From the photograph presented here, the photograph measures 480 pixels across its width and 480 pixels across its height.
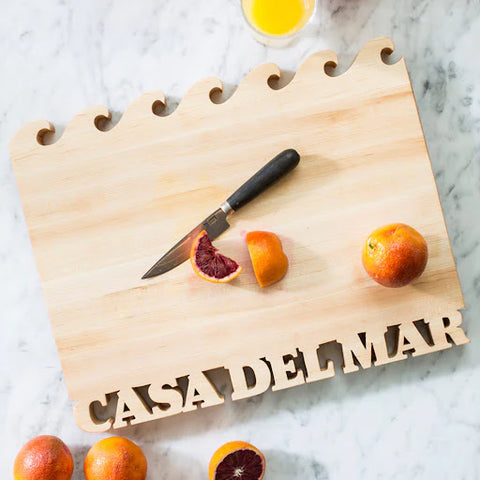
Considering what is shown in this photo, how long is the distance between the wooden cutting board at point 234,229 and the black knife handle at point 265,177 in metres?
0.04

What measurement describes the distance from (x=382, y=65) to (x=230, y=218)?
24.2 inches

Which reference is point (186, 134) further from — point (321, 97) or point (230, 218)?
point (321, 97)

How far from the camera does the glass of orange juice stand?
1579 millimetres

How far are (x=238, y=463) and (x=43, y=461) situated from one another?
53 centimetres

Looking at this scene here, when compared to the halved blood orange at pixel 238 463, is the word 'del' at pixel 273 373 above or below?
above

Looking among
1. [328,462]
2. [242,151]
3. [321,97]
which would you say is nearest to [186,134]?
[242,151]

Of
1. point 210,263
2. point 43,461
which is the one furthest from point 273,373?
point 43,461

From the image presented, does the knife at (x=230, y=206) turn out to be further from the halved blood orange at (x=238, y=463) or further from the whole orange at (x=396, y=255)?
the halved blood orange at (x=238, y=463)

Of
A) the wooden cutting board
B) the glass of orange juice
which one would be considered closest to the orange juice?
the glass of orange juice

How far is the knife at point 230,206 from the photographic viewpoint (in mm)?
1523

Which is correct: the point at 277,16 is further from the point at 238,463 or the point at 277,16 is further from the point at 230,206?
the point at 238,463

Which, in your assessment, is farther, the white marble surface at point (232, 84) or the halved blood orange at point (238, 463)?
the white marble surface at point (232, 84)

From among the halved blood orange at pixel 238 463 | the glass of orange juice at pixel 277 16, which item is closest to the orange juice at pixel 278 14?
the glass of orange juice at pixel 277 16

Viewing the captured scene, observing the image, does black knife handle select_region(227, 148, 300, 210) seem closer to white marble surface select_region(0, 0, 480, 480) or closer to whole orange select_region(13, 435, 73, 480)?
white marble surface select_region(0, 0, 480, 480)
